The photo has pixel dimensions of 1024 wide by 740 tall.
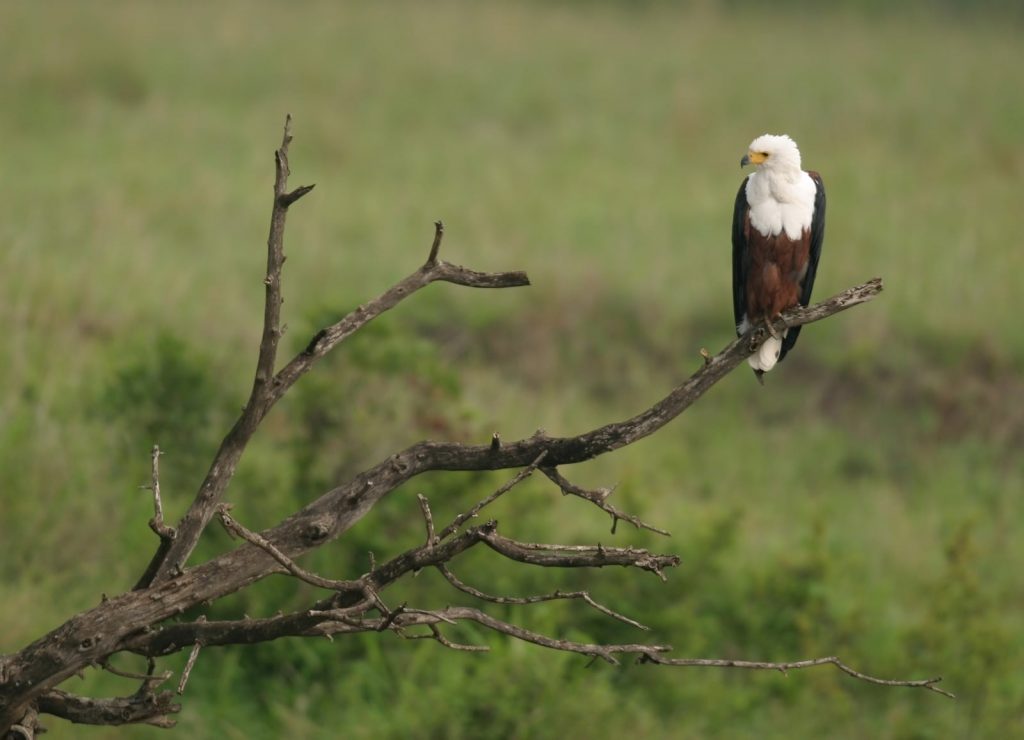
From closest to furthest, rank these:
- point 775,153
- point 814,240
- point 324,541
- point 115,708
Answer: point 324,541 → point 115,708 → point 775,153 → point 814,240

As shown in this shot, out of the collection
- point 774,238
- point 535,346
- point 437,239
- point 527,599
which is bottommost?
point 527,599

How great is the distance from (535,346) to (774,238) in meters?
4.68

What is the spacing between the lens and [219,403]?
654 cm

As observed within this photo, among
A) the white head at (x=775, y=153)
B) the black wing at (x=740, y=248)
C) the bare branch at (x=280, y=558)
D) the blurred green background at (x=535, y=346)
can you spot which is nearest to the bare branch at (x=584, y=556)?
the bare branch at (x=280, y=558)

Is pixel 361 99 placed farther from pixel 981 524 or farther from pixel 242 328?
pixel 981 524

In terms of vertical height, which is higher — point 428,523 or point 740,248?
point 740,248

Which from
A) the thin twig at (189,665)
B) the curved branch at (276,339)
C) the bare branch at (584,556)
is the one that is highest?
the curved branch at (276,339)

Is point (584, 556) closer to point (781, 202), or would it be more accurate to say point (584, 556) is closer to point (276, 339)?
point (276, 339)

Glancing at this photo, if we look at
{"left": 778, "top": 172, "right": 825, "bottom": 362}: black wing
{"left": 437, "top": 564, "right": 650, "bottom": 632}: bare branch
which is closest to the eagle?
{"left": 778, "top": 172, "right": 825, "bottom": 362}: black wing

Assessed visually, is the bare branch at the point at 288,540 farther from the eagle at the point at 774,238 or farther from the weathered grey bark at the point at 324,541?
the eagle at the point at 774,238

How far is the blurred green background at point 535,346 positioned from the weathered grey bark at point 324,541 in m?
2.67

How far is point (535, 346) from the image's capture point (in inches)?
331

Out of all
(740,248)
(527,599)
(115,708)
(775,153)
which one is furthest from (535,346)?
(527,599)

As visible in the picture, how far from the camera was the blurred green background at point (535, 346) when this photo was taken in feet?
19.7
